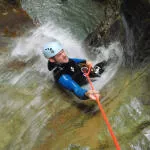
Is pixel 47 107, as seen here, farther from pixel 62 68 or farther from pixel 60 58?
pixel 60 58

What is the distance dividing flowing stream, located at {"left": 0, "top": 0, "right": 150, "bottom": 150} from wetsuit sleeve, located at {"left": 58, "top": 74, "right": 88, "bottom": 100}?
188 millimetres

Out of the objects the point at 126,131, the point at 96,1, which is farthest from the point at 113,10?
the point at 96,1

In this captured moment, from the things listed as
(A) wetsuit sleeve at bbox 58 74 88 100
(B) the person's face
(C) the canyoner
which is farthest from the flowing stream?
(B) the person's face

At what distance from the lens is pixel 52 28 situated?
483 inches

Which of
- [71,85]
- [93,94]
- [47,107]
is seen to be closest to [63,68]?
[71,85]

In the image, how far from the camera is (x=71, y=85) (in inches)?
270

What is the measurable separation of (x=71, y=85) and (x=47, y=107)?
643 millimetres

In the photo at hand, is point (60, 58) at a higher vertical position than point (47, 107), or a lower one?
higher

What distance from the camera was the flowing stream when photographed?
18.9 feet

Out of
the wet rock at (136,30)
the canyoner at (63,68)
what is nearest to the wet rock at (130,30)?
the wet rock at (136,30)

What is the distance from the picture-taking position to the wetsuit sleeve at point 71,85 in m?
6.52

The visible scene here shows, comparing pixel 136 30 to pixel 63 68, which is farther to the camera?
pixel 136 30

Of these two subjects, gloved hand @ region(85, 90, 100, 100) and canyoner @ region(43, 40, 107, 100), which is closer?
gloved hand @ region(85, 90, 100, 100)

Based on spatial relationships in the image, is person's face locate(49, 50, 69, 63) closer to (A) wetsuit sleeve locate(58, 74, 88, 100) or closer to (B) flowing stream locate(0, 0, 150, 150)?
(A) wetsuit sleeve locate(58, 74, 88, 100)
